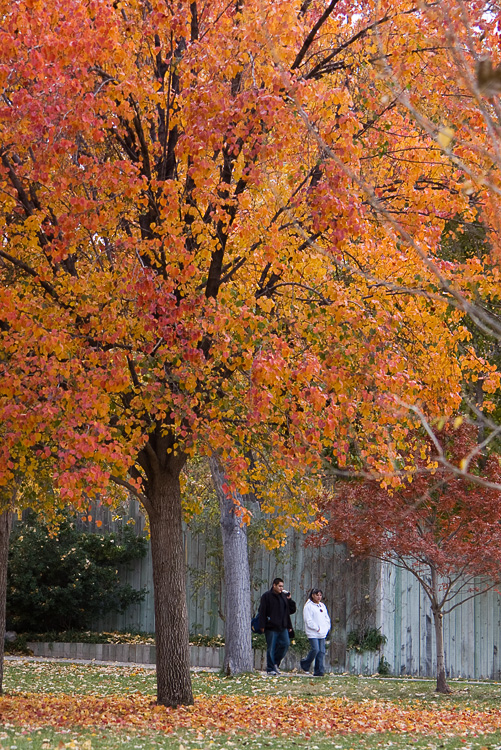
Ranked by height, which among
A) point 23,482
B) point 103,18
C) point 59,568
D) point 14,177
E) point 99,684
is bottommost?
point 99,684

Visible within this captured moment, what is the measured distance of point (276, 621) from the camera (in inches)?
511

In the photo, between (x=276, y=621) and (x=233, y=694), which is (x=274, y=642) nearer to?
(x=276, y=621)

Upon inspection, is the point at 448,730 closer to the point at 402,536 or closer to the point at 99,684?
the point at 402,536

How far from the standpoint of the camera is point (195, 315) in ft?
24.5

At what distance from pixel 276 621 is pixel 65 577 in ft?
17.4

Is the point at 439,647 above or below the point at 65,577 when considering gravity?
below

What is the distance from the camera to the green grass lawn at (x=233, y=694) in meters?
6.71

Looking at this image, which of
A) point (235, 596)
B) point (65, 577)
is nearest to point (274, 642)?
point (235, 596)

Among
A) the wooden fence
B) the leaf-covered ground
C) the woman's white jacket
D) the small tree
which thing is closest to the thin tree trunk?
the small tree

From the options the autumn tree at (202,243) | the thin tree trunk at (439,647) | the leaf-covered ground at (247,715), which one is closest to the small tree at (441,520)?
the thin tree trunk at (439,647)

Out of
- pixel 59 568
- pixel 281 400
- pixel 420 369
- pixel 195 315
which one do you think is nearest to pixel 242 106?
pixel 195 315

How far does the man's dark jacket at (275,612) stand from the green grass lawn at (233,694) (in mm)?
706

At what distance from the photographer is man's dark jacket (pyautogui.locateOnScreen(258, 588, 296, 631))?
12984 mm

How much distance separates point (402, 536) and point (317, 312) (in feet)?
14.2
